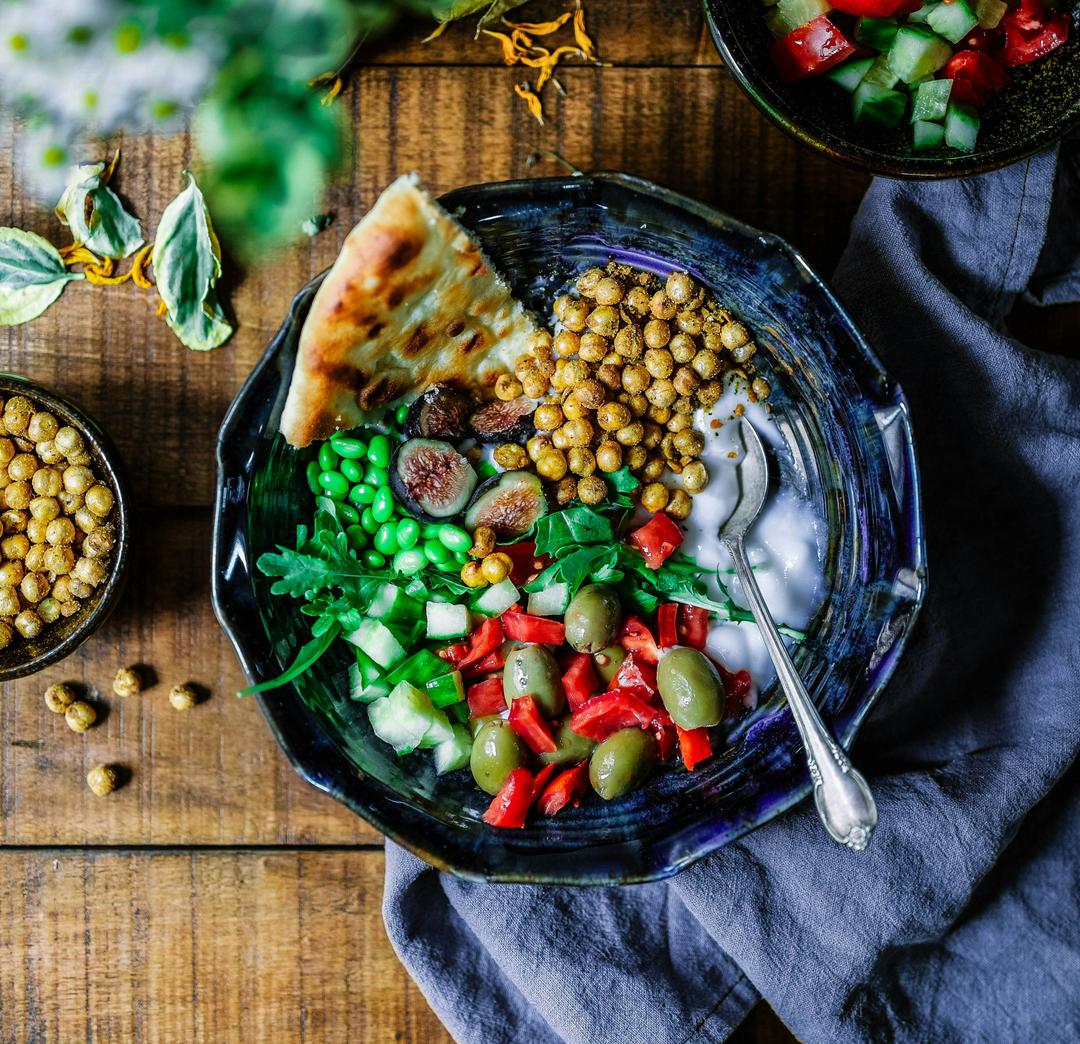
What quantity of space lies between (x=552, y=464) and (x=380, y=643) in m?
0.45

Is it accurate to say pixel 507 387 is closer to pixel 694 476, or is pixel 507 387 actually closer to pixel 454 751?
pixel 694 476

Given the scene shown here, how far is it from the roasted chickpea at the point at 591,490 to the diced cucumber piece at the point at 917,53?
87cm

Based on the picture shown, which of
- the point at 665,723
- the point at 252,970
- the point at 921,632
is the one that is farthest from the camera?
the point at 252,970

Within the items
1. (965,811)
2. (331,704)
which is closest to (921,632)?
(965,811)

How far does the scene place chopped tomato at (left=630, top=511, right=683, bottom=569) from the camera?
191cm

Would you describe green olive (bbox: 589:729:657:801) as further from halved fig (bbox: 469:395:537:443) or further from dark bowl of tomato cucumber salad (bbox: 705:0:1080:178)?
dark bowl of tomato cucumber salad (bbox: 705:0:1080:178)

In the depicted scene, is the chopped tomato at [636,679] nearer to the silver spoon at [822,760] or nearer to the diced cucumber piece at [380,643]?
the silver spoon at [822,760]

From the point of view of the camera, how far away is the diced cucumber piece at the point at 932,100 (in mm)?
1784

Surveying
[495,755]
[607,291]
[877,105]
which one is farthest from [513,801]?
[877,105]

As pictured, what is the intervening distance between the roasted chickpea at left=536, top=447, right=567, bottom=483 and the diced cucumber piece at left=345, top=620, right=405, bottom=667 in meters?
0.41

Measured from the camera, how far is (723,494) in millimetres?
1995

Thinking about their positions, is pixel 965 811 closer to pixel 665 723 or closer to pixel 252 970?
pixel 665 723

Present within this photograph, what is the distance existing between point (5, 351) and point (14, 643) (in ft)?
1.95

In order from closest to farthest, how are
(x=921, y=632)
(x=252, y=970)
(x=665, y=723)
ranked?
(x=665, y=723)
(x=921, y=632)
(x=252, y=970)
